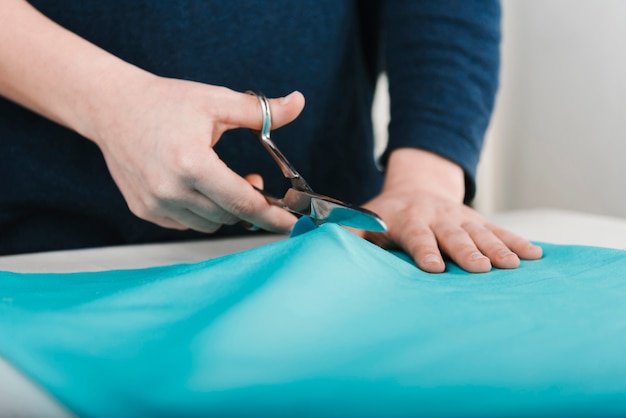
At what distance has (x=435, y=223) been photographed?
0.67 metres

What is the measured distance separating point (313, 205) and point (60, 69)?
24 centimetres

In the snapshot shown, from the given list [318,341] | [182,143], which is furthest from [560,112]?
[318,341]

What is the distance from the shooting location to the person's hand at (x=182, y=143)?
0.55 meters

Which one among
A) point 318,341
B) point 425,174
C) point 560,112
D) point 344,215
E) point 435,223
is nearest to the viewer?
point 318,341

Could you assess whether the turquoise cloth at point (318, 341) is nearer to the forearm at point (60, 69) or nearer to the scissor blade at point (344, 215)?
the scissor blade at point (344, 215)

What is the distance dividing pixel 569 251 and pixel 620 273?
0.09 meters

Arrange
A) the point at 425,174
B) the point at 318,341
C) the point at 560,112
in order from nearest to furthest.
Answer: the point at 318,341, the point at 425,174, the point at 560,112

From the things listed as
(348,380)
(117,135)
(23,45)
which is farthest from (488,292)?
(23,45)

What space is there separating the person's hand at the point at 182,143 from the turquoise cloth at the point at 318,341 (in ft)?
0.33

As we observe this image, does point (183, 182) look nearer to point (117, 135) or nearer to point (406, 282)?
point (117, 135)

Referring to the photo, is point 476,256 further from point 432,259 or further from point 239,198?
point 239,198

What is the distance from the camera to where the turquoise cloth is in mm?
327

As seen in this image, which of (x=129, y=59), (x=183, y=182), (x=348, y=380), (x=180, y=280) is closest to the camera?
(x=348, y=380)

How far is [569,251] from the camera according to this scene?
0.61m
